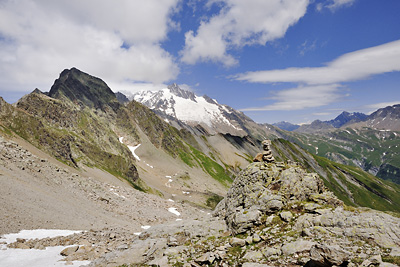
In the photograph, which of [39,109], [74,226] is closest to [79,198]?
[74,226]

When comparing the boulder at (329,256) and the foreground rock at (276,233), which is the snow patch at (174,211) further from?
the boulder at (329,256)

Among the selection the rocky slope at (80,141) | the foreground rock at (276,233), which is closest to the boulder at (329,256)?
the foreground rock at (276,233)

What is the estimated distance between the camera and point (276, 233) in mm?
19531

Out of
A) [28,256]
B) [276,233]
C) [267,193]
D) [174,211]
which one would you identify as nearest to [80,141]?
[174,211]

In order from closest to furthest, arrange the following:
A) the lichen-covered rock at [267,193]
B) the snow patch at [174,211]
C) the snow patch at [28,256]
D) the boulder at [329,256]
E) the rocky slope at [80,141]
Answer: the boulder at [329,256], the lichen-covered rock at [267,193], the snow patch at [28,256], the snow patch at [174,211], the rocky slope at [80,141]

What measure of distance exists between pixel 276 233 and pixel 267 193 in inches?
233

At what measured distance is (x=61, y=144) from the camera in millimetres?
101500

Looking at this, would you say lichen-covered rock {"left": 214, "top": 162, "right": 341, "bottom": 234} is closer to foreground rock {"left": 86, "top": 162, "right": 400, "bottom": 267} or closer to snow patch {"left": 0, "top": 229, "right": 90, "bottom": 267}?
foreground rock {"left": 86, "top": 162, "right": 400, "bottom": 267}

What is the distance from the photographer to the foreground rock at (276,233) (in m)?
15.1

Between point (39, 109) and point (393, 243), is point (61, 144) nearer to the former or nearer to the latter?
point (39, 109)

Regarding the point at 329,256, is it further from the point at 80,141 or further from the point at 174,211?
the point at 80,141

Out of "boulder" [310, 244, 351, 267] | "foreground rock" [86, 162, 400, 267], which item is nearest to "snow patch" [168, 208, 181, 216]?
"foreground rock" [86, 162, 400, 267]

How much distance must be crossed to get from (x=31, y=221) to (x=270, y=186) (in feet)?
135

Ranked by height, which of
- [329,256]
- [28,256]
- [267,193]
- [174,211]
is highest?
[267,193]
